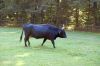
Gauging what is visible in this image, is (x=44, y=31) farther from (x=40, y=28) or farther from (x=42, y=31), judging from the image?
(x=40, y=28)

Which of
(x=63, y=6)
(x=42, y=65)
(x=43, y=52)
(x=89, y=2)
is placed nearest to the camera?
(x=42, y=65)

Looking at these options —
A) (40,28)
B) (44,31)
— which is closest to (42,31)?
(44,31)

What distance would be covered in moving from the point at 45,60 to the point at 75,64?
1.15 metres

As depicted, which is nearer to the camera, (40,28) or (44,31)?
(44,31)

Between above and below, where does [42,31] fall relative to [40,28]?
below

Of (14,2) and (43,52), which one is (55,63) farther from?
(14,2)

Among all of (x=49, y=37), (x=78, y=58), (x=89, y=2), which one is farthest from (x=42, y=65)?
(x=89, y=2)

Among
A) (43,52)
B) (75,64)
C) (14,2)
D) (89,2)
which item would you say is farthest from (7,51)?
(14,2)

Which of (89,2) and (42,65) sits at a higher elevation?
(89,2)

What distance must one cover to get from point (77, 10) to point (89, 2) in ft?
5.72

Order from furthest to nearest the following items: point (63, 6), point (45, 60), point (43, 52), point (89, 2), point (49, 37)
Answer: point (63, 6) → point (89, 2) → point (49, 37) → point (43, 52) → point (45, 60)

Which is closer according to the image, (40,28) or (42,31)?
(42,31)

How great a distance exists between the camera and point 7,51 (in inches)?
502

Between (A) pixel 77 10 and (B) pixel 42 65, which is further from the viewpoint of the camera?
(A) pixel 77 10
